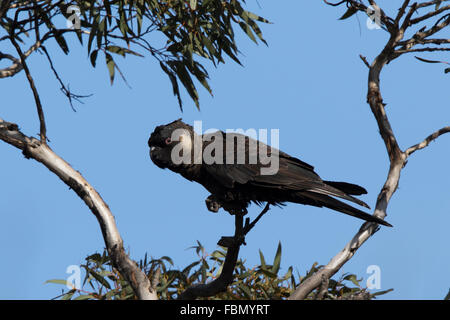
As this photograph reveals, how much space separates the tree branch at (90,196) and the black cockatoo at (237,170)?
59 cm

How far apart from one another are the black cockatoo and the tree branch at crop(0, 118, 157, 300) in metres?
0.59

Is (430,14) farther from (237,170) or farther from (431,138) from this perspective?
(237,170)

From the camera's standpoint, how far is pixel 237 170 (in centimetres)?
476

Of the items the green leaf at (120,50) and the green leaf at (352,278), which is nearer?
the green leaf at (352,278)

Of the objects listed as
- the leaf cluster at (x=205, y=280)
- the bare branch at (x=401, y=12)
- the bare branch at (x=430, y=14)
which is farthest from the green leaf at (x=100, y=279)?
the bare branch at (x=430, y=14)

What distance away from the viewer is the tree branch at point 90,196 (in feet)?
14.6

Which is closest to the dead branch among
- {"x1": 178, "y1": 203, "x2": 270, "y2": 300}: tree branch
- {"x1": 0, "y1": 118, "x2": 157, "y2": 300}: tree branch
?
{"x1": 178, "y1": 203, "x2": 270, "y2": 300}: tree branch

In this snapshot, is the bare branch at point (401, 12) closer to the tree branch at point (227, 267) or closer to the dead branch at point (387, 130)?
the dead branch at point (387, 130)
